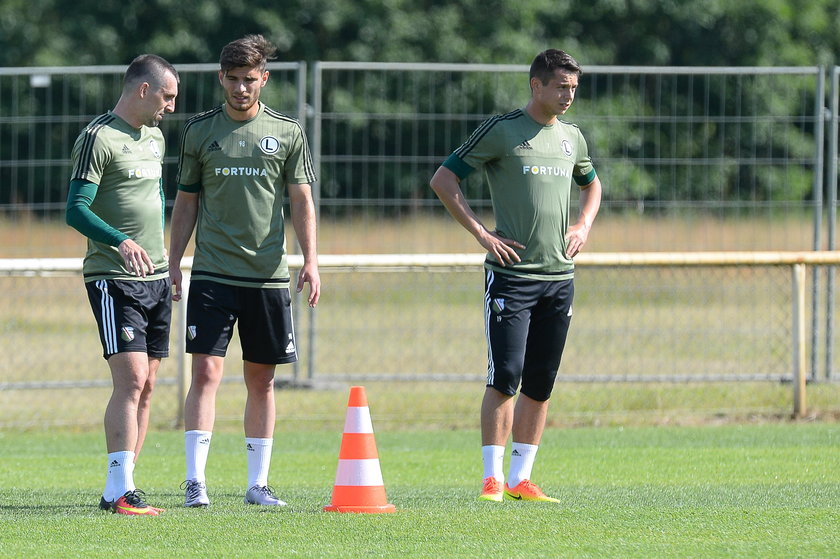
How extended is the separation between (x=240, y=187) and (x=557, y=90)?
1612 mm

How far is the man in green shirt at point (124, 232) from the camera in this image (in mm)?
6070

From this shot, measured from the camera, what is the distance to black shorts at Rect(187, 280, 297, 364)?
633 centimetres

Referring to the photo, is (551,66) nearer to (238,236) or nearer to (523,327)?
(523,327)

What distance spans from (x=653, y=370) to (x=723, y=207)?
1629 mm

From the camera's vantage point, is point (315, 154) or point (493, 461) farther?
point (315, 154)

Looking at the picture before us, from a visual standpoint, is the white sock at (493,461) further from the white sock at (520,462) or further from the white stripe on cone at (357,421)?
the white stripe on cone at (357,421)

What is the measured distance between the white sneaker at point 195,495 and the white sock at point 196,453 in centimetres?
2

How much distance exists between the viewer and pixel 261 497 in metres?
6.38

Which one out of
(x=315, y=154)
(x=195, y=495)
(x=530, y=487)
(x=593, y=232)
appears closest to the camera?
(x=195, y=495)

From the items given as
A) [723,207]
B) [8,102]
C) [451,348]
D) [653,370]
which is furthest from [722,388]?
[8,102]

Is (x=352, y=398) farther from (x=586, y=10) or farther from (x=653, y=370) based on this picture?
(x=586, y=10)

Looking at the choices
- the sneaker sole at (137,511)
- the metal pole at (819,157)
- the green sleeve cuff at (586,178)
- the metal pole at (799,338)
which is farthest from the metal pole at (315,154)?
the sneaker sole at (137,511)

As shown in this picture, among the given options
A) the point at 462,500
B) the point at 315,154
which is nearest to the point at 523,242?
the point at 462,500

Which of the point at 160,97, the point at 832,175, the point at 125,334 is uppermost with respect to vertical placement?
the point at 832,175
